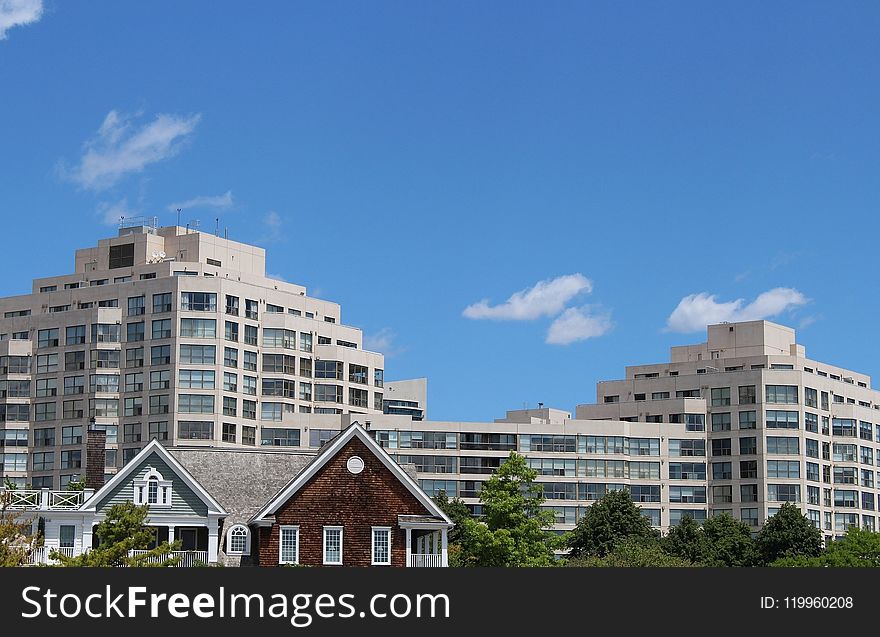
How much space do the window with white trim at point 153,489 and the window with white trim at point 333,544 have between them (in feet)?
30.7

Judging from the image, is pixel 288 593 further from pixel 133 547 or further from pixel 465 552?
pixel 465 552

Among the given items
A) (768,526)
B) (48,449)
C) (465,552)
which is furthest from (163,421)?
(465,552)

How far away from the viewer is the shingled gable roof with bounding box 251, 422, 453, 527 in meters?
86.0

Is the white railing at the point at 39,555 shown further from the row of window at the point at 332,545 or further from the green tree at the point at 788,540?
the green tree at the point at 788,540

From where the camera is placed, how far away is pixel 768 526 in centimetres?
16362

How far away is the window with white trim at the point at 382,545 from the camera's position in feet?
286

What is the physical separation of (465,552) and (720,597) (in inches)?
2669

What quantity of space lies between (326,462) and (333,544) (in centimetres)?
450

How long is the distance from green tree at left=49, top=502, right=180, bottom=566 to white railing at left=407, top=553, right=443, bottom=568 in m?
13.7

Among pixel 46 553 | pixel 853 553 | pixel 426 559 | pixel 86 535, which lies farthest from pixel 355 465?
pixel 853 553

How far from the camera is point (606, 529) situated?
153 metres

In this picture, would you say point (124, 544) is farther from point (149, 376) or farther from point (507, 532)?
point (149, 376)

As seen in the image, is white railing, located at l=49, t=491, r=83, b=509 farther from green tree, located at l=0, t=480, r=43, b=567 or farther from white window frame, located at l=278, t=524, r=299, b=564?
white window frame, located at l=278, t=524, r=299, b=564

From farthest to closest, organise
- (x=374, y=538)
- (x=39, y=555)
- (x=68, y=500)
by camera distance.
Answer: (x=68, y=500) → (x=374, y=538) → (x=39, y=555)
